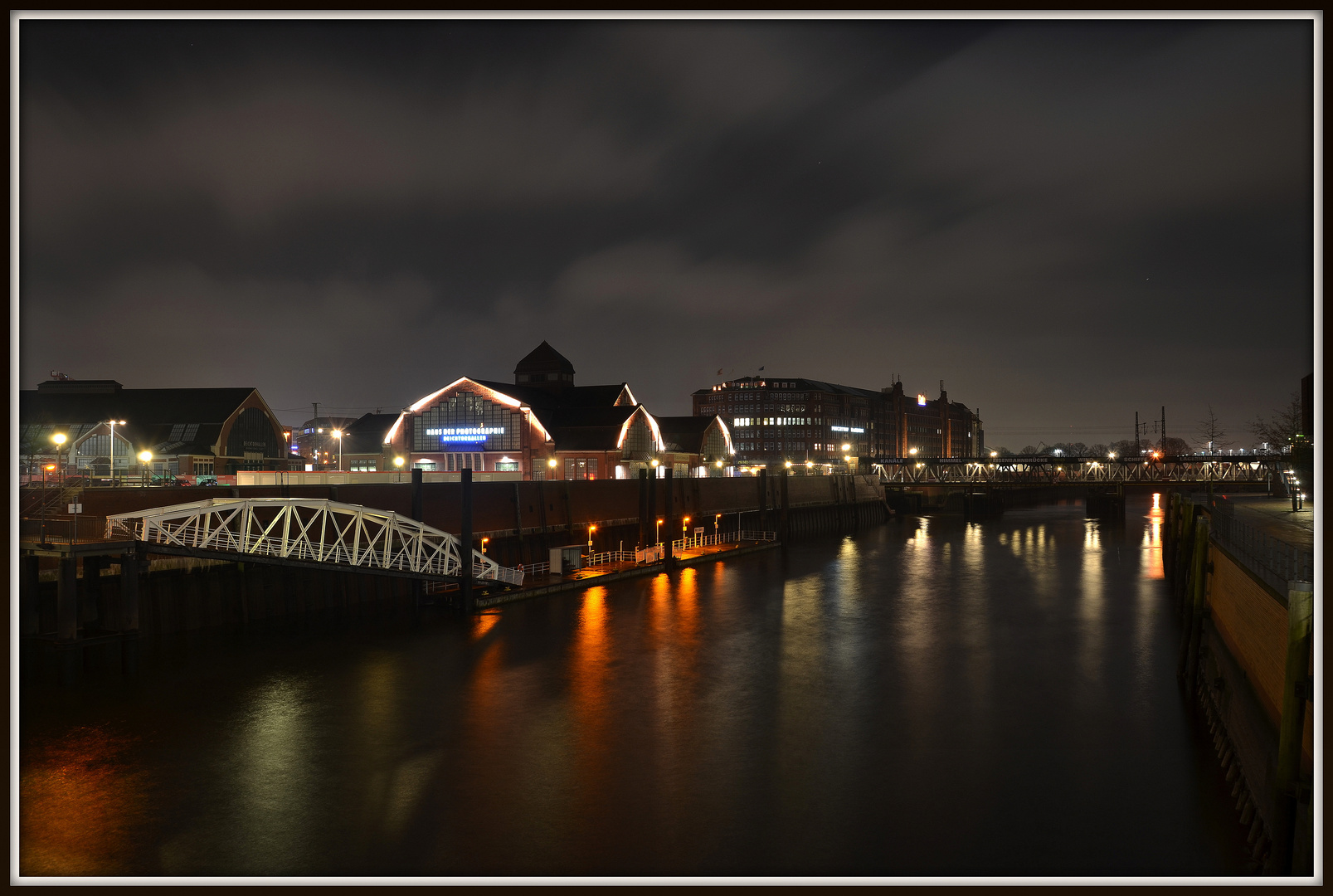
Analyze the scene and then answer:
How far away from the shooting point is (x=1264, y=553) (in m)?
17.5

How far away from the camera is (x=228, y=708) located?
75.6 ft

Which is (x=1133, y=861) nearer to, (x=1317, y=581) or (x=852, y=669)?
(x=1317, y=581)

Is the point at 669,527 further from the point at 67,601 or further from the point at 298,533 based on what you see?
the point at 67,601

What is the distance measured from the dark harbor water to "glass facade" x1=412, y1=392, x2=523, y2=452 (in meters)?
32.2

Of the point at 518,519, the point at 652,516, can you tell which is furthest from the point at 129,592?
the point at 652,516

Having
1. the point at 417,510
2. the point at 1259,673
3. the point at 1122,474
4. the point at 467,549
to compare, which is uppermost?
the point at 417,510

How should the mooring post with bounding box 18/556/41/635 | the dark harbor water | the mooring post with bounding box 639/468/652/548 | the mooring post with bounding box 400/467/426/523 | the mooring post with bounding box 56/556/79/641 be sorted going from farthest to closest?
the mooring post with bounding box 639/468/652/548 → the mooring post with bounding box 400/467/426/523 → the mooring post with bounding box 18/556/41/635 → the mooring post with bounding box 56/556/79/641 → the dark harbor water

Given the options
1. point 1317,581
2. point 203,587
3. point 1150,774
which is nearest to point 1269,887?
point 1317,581

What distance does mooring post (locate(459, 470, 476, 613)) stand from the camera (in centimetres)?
3584

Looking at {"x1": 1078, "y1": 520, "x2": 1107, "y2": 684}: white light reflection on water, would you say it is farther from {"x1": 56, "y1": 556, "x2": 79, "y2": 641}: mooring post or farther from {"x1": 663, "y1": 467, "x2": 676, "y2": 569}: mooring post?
{"x1": 56, "y1": 556, "x2": 79, "y2": 641}: mooring post

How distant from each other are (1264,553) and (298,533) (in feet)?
110

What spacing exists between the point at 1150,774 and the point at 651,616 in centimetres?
2188

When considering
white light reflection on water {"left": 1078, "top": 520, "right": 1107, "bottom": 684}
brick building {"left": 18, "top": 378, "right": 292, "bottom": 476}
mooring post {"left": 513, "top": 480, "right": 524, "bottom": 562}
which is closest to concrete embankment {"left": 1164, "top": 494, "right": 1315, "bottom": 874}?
white light reflection on water {"left": 1078, "top": 520, "right": 1107, "bottom": 684}

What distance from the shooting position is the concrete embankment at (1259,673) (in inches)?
482
